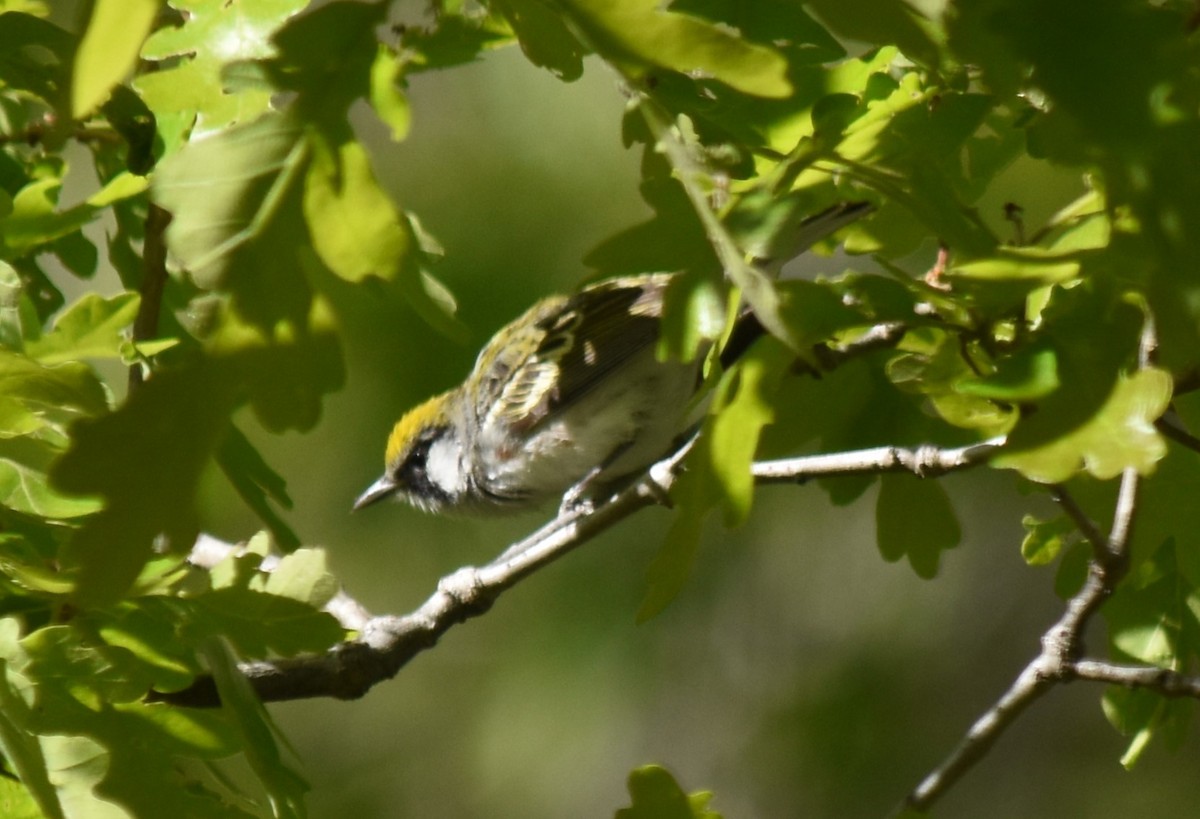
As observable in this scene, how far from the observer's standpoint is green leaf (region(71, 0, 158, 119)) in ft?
3.40

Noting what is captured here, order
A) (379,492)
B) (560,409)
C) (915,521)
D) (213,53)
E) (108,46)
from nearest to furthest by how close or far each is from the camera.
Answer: (108,46), (213,53), (915,521), (560,409), (379,492)

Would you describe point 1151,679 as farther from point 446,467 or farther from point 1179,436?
point 446,467

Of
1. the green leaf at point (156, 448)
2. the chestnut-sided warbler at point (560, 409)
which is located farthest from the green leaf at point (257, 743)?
the chestnut-sided warbler at point (560, 409)

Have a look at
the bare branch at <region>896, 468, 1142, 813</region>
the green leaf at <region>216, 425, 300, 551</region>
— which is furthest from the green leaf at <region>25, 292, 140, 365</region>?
the bare branch at <region>896, 468, 1142, 813</region>

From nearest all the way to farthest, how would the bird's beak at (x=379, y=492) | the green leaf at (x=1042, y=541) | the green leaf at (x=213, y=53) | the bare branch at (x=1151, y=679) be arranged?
the green leaf at (x=213, y=53), the bare branch at (x=1151, y=679), the green leaf at (x=1042, y=541), the bird's beak at (x=379, y=492)

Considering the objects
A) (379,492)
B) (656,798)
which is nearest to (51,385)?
(656,798)

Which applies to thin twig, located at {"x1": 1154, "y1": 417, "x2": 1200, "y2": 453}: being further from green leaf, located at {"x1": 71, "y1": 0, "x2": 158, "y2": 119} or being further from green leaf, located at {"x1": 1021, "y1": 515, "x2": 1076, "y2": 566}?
green leaf, located at {"x1": 71, "y1": 0, "x2": 158, "y2": 119}

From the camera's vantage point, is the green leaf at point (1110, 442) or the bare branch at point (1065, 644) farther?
the bare branch at point (1065, 644)

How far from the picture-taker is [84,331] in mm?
1795

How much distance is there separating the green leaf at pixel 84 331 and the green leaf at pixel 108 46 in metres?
0.77

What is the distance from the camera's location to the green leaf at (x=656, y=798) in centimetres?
181

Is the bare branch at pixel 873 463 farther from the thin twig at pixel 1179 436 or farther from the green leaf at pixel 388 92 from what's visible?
the green leaf at pixel 388 92

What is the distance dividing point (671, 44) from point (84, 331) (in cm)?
100

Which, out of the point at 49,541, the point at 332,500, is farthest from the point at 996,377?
the point at 332,500
